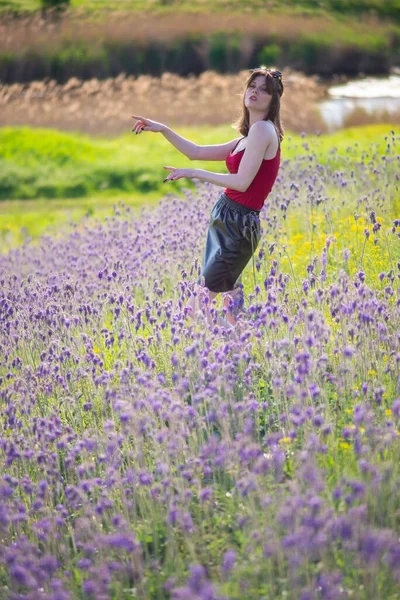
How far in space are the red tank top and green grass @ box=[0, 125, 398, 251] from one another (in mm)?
7809

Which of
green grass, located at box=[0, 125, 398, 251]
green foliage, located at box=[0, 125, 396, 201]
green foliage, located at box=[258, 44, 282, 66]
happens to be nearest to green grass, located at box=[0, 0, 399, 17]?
green foliage, located at box=[258, 44, 282, 66]

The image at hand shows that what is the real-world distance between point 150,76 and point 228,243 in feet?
56.7

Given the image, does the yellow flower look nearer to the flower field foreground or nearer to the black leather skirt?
the flower field foreground

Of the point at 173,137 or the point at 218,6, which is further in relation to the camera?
the point at 218,6

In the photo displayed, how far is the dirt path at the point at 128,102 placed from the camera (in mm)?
19594

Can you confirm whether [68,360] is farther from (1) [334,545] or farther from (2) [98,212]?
(2) [98,212]

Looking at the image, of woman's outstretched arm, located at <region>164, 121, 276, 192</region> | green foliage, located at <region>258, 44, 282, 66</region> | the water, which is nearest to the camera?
woman's outstretched arm, located at <region>164, 121, 276, 192</region>

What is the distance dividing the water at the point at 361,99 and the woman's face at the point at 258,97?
45.8 ft

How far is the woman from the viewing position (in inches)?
190

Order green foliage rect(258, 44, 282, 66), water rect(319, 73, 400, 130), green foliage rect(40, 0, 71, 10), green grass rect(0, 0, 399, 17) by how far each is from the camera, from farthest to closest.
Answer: green grass rect(0, 0, 399, 17), green foliage rect(40, 0, 71, 10), green foliage rect(258, 44, 282, 66), water rect(319, 73, 400, 130)

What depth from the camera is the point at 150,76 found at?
21.4m

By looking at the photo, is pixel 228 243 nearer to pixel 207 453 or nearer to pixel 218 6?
pixel 207 453

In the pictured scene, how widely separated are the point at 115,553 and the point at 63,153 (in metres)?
14.8

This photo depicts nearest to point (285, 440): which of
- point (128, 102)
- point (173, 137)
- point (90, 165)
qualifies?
point (173, 137)
